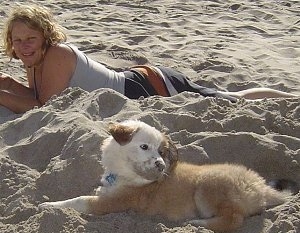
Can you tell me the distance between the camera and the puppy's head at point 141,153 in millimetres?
3215

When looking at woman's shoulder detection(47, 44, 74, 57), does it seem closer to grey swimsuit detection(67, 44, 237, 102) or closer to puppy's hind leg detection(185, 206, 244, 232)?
grey swimsuit detection(67, 44, 237, 102)

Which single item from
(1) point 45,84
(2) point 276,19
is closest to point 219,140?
(1) point 45,84

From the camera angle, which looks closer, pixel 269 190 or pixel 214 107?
pixel 269 190

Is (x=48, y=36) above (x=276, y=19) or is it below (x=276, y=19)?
above

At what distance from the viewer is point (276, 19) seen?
8.84m

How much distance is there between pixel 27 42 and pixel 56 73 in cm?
34

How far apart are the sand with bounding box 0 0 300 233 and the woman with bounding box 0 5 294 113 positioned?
34cm

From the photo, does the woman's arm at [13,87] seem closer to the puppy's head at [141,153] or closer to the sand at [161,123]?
the sand at [161,123]

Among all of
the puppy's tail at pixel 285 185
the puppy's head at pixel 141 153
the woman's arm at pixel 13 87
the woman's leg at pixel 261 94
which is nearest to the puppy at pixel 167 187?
the puppy's head at pixel 141 153

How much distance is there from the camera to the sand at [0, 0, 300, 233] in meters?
3.31

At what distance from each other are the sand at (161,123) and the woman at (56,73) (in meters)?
0.34

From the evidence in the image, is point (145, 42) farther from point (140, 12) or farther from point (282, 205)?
point (282, 205)

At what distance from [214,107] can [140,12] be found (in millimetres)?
4959

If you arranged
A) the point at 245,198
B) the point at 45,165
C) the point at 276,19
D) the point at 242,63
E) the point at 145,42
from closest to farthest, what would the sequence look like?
1. the point at 245,198
2. the point at 45,165
3. the point at 242,63
4. the point at 145,42
5. the point at 276,19
